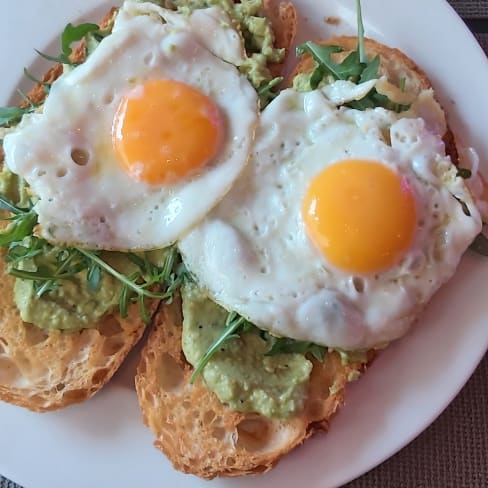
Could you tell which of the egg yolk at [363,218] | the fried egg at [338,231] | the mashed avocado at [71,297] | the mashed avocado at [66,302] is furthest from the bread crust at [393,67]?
the mashed avocado at [66,302]

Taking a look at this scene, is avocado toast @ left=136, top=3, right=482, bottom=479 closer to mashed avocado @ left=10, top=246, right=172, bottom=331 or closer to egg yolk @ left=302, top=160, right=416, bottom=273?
mashed avocado @ left=10, top=246, right=172, bottom=331

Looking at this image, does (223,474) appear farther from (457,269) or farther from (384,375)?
(457,269)

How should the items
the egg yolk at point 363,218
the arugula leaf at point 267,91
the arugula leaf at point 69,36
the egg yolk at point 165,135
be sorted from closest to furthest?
the egg yolk at point 363,218
the egg yolk at point 165,135
the arugula leaf at point 267,91
the arugula leaf at point 69,36

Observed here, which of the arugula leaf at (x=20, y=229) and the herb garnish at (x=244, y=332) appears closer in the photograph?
the herb garnish at (x=244, y=332)

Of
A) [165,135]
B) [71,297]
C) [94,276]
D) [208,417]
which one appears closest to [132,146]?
[165,135]

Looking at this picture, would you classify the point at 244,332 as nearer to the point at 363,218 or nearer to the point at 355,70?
the point at 363,218

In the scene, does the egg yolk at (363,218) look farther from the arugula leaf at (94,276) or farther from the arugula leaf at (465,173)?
the arugula leaf at (94,276)

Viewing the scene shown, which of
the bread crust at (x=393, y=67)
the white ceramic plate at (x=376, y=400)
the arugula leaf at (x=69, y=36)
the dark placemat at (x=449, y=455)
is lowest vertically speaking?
the dark placemat at (x=449, y=455)

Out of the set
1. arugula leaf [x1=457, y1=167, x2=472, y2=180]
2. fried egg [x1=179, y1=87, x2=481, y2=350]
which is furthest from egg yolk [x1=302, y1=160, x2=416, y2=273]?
arugula leaf [x1=457, y1=167, x2=472, y2=180]
